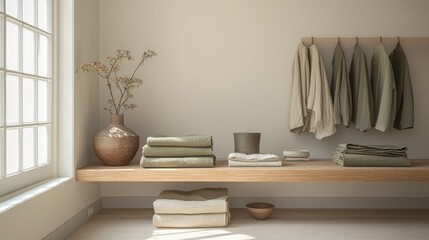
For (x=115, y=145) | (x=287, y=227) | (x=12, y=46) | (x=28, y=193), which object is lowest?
(x=287, y=227)

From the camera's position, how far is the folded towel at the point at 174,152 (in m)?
3.16

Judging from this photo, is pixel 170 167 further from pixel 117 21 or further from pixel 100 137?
pixel 117 21

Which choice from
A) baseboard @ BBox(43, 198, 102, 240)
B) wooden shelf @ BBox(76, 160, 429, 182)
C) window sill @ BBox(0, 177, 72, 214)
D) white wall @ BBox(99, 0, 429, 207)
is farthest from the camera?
white wall @ BBox(99, 0, 429, 207)

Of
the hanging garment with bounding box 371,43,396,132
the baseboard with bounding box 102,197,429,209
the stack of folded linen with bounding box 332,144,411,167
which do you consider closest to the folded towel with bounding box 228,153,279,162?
the stack of folded linen with bounding box 332,144,411,167

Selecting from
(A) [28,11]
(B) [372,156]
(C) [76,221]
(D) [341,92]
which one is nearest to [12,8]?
(A) [28,11]

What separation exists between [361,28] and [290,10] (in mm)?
623

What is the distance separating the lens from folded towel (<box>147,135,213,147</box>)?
10.4 feet

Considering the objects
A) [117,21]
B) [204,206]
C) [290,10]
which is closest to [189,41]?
[117,21]

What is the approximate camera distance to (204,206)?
308cm

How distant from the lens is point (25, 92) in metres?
2.60

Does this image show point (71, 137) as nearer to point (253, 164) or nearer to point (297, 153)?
point (253, 164)

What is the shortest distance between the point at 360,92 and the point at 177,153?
61.9 inches

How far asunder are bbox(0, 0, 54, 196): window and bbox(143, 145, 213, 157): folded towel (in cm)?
67

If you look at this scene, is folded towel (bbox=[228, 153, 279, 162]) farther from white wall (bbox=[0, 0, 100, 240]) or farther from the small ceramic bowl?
white wall (bbox=[0, 0, 100, 240])
